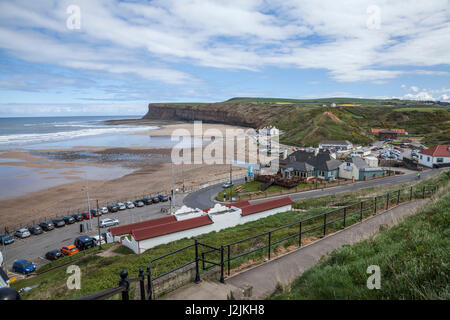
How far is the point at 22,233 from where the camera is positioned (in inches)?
1059

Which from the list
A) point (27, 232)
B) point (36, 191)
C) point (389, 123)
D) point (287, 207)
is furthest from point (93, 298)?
point (389, 123)

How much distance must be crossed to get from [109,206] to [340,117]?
109 meters

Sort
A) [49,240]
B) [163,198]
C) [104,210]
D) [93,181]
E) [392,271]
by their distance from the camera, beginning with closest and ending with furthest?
[392,271] → [49,240] → [104,210] → [163,198] → [93,181]

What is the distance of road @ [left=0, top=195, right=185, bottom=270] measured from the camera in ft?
76.4

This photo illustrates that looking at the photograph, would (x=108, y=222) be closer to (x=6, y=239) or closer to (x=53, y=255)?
(x=53, y=255)

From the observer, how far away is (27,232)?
27.2 meters

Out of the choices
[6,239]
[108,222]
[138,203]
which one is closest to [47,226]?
[6,239]

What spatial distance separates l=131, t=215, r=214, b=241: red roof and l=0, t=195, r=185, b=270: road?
957cm

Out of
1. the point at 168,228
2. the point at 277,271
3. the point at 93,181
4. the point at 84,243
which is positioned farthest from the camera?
the point at 93,181

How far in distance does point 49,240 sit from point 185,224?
1542 cm

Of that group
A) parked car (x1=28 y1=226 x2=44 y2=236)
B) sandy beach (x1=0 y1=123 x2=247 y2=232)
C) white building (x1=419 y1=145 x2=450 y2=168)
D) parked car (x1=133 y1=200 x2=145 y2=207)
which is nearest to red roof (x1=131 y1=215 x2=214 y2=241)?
parked car (x1=28 y1=226 x2=44 y2=236)

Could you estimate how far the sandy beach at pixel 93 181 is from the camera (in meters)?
33.9
